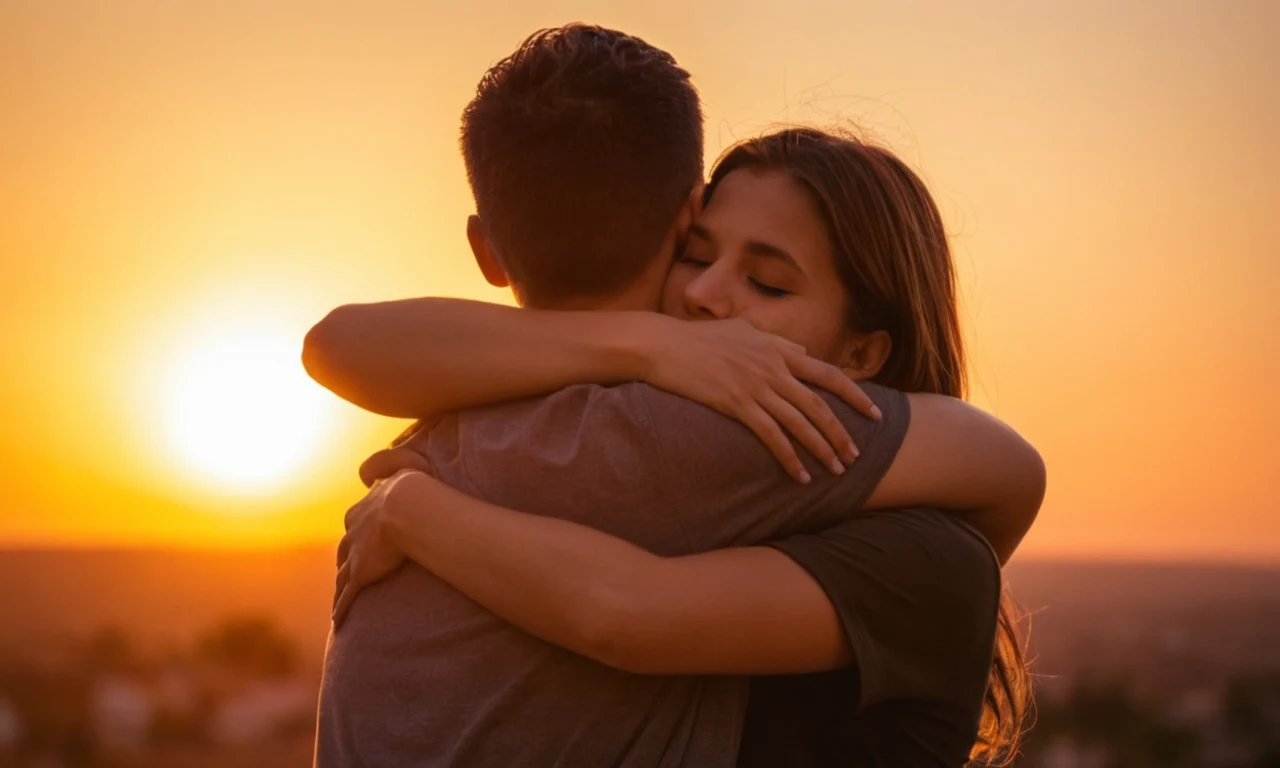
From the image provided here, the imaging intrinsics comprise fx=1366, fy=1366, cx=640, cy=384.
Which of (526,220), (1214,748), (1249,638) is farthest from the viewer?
(1249,638)

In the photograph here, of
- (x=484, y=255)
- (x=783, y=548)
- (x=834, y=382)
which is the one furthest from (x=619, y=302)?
(x=783, y=548)

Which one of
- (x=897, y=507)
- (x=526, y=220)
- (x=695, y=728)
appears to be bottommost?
(x=695, y=728)

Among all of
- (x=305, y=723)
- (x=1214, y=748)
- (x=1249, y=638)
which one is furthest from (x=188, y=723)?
(x=1249, y=638)

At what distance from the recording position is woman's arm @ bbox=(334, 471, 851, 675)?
1.67m

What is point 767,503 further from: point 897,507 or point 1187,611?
point 1187,611

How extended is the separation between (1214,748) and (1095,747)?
1.01 meters

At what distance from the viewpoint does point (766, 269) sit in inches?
84.0

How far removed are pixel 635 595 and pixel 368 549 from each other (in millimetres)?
457

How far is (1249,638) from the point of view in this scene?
46.5 feet

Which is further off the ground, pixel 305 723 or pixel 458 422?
pixel 458 422

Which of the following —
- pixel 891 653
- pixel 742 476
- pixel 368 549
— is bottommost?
pixel 891 653

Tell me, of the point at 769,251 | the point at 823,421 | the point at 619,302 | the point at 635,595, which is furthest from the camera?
the point at 769,251

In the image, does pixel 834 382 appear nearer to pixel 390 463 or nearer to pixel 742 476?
pixel 742 476

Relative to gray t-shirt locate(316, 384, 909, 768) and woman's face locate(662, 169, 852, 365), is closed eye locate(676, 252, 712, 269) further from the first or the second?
gray t-shirt locate(316, 384, 909, 768)
